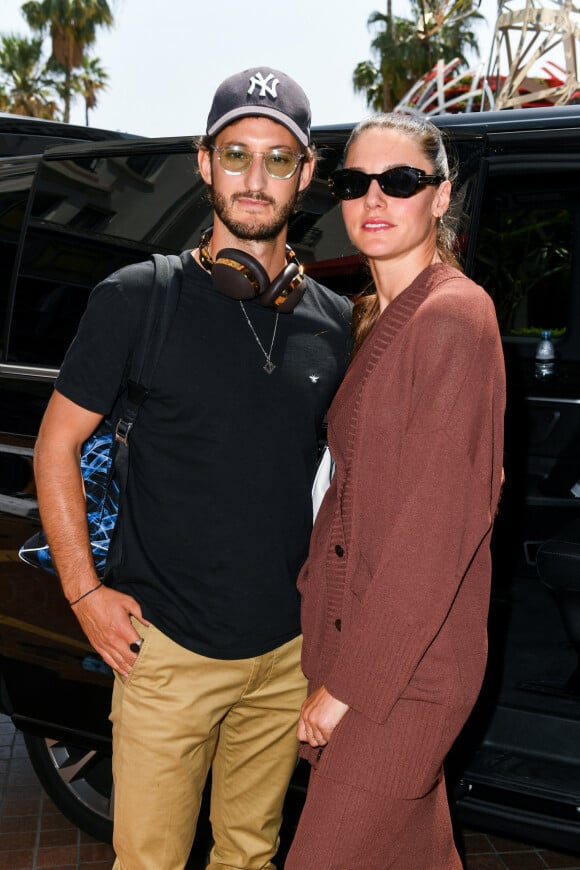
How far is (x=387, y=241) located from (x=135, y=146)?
1097 millimetres

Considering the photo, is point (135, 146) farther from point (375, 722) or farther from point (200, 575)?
point (375, 722)

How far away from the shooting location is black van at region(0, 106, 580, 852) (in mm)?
2377

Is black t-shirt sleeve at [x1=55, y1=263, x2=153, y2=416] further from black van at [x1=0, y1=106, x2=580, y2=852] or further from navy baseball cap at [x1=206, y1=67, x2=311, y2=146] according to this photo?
black van at [x1=0, y1=106, x2=580, y2=852]

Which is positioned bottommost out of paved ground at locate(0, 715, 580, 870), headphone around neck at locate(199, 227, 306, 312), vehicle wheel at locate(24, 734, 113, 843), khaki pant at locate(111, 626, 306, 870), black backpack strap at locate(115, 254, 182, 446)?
paved ground at locate(0, 715, 580, 870)

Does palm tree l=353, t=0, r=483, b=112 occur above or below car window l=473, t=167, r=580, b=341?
above

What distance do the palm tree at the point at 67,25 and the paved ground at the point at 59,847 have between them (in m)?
35.3

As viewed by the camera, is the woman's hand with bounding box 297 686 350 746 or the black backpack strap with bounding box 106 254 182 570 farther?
the black backpack strap with bounding box 106 254 182 570

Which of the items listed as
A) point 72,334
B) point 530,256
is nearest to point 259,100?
point 72,334

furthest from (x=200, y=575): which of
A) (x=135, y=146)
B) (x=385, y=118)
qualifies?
(x=135, y=146)

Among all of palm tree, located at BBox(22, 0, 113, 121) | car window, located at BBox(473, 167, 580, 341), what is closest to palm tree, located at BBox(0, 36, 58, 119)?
palm tree, located at BBox(22, 0, 113, 121)

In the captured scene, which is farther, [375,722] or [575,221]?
[575,221]

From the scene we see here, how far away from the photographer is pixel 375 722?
1.57 metres

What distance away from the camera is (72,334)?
2.59 meters

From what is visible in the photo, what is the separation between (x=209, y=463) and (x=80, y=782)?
1.44 metres
